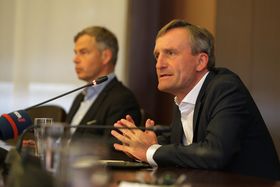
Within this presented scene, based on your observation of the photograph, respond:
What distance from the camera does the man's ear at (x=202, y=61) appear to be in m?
2.40

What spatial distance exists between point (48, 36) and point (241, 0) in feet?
6.14

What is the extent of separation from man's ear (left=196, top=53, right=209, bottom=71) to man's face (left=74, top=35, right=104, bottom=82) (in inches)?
53.6

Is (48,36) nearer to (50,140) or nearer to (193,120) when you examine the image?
(193,120)

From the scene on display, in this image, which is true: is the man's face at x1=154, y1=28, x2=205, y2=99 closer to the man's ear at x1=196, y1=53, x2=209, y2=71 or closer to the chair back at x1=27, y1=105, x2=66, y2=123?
the man's ear at x1=196, y1=53, x2=209, y2=71

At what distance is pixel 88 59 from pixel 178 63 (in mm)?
1374

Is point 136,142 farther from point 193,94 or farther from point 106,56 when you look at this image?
point 106,56

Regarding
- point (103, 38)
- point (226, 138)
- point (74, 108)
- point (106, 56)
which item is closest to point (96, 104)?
point (74, 108)

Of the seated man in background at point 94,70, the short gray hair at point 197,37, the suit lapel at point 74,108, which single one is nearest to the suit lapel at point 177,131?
the short gray hair at point 197,37

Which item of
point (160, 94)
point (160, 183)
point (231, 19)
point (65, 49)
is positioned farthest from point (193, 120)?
point (65, 49)

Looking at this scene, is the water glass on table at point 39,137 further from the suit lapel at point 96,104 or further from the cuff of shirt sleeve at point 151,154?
the suit lapel at point 96,104

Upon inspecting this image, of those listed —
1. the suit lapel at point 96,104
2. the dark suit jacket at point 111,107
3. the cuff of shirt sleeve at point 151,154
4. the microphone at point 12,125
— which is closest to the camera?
the microphone at point 12,125

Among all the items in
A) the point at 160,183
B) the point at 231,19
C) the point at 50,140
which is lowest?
the point at 160,183

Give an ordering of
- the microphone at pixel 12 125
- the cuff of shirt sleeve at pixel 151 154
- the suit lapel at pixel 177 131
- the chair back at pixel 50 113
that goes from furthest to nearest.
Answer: the chair back at pixel 50 113 < the suit lapel at pixel 177 131 < the cuff of shirt sleeve at pixel 151 154 < the microphone at pixel 12 125

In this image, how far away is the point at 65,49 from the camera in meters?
4.34
